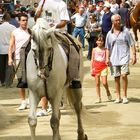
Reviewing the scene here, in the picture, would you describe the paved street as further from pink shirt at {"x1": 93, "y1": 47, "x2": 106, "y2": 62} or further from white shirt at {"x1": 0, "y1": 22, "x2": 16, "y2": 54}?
white shirt at {"x1": 0, "y1": 22, "x2": 16, "y2": 54}

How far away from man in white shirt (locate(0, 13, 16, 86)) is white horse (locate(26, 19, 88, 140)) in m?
8.62

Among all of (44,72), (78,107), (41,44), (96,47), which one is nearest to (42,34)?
(41,44)

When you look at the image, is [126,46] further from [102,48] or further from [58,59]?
[58,59]

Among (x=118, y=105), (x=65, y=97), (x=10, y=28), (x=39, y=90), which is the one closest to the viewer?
(x=39, y=90)

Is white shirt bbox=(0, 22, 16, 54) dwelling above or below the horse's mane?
below

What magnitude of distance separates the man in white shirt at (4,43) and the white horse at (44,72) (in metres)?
8.62

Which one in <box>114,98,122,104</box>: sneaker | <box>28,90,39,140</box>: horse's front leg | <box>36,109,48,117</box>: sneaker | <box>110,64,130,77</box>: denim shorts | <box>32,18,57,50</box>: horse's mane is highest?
<box>32,18,57,50</box>: horse's mane

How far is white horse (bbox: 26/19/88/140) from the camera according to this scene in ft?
25.0

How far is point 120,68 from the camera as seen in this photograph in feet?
44.3

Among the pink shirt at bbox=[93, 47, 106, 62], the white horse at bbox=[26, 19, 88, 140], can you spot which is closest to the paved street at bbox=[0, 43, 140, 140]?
the pink shirt at bbox=[93, 47, 106, 62]

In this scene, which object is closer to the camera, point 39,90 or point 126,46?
point 39,90

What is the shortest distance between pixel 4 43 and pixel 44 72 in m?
9.54

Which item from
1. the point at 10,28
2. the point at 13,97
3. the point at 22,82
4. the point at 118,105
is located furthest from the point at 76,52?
the point at 10,28

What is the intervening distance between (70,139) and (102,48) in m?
4.68
